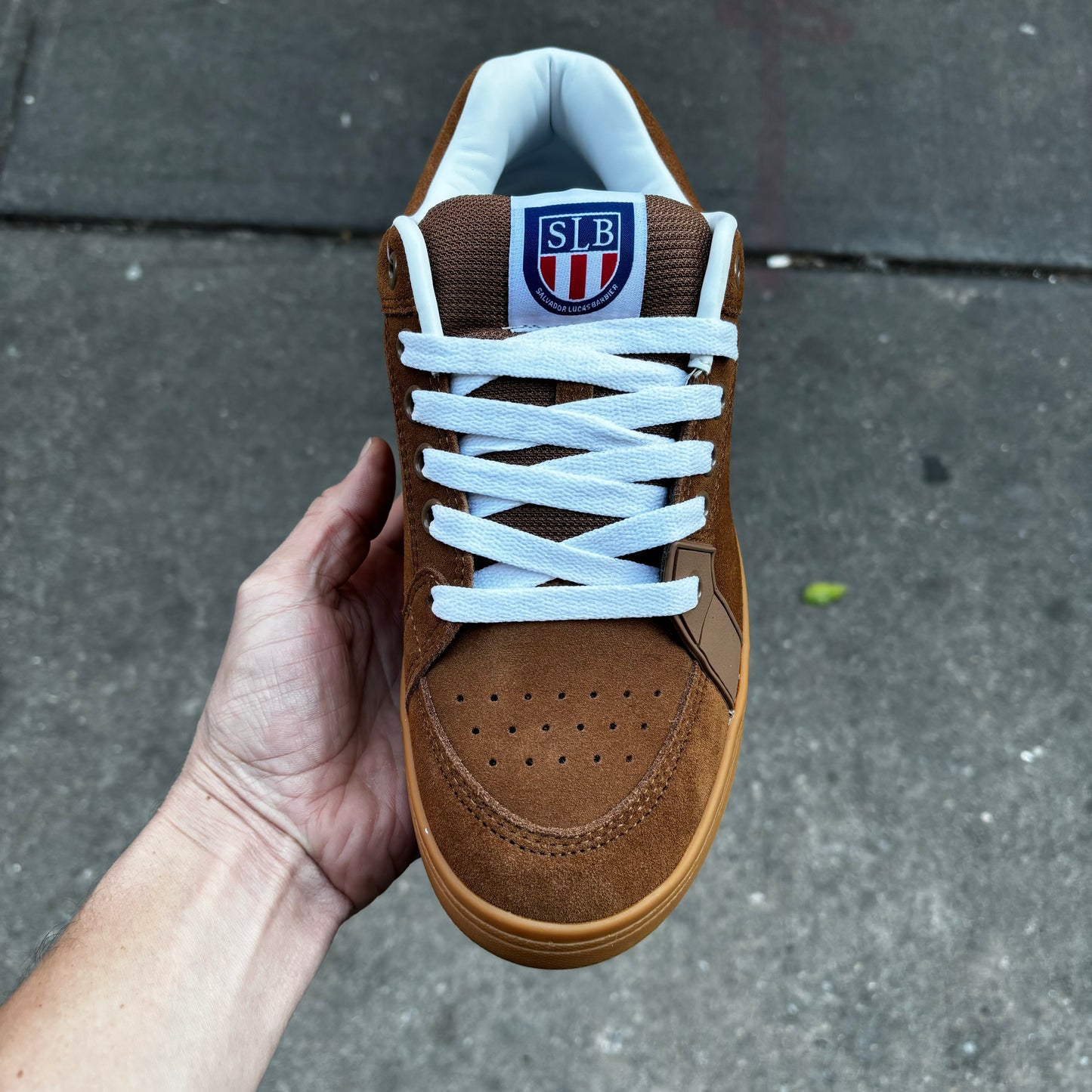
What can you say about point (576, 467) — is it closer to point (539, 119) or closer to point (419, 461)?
point (419, 461)

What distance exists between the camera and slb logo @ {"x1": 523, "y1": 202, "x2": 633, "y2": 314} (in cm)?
117

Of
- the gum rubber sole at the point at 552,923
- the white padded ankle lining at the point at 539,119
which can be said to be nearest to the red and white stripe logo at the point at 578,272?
the white padded ankle lining at the point at 539,119

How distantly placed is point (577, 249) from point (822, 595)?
1087 mm

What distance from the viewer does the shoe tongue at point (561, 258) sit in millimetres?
1178

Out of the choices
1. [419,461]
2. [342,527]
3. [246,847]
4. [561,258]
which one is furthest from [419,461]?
[246,847]

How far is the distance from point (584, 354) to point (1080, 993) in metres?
1.60

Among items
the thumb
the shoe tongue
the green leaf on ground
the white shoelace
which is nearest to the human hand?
the thumb

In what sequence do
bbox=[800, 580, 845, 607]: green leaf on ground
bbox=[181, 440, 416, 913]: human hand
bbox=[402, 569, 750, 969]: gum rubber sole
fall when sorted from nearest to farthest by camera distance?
bbox=[402, 569, 750, 969]: gum rubber sole → bbox=[181, 440, 416, 913]: human hand → bbox=[800, 580, 845, 607]: green leaf on ground

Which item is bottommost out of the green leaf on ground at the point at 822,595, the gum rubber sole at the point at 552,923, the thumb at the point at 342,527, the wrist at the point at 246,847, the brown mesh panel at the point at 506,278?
the green leaf on ground at the point at 822,595

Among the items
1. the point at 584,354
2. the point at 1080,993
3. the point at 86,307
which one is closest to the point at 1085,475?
the point at 1080,993

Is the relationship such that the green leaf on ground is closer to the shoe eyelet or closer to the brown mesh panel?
the brown mesh panel

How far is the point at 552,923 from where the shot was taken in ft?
3.61
